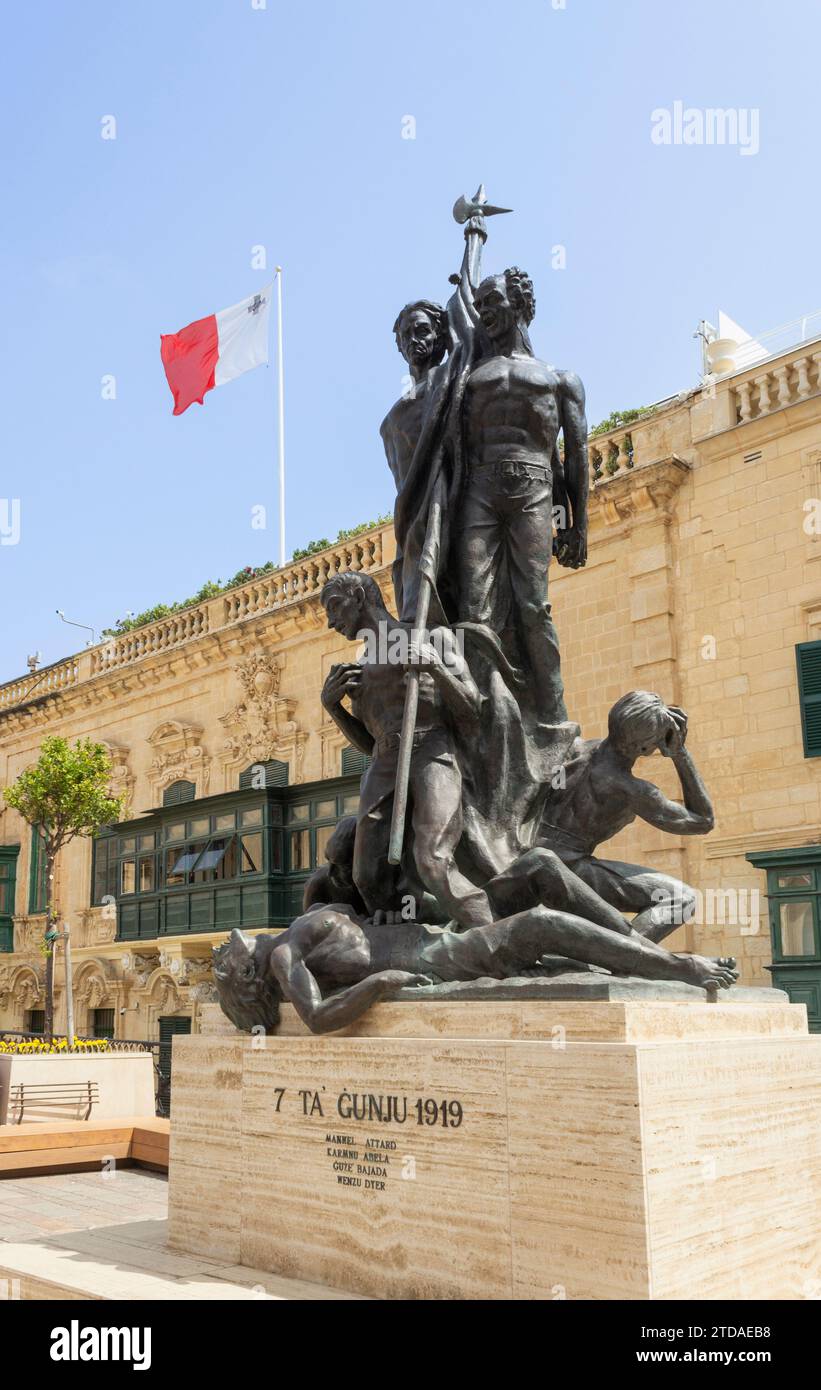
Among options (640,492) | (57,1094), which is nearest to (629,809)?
(57,1094)

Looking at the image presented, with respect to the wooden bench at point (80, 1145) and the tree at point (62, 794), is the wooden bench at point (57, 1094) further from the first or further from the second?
the tree at point (62, 794)

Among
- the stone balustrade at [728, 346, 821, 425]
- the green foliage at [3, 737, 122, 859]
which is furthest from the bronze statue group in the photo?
the green foliage at [3, 737, 122, 859]

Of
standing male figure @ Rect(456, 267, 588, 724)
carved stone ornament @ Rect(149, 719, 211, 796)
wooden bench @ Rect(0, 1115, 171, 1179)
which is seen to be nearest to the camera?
standing male figure @ Rect(456, 267, 588, 724)

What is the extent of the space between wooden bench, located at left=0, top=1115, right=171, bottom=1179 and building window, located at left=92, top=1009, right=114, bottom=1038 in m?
17.8

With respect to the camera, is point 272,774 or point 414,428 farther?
point 272,774

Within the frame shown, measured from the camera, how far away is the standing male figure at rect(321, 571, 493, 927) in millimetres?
5035

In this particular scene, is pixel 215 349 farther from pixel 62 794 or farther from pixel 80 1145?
pixel 80 1145

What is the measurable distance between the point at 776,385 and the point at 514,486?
13.7m

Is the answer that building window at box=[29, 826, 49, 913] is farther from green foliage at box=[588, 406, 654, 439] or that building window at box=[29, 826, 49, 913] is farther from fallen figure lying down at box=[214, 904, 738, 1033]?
fallen figure lying down at box=[214, 904, 738, 1033]

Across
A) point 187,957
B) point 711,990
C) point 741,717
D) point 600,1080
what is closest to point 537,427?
point 711,990

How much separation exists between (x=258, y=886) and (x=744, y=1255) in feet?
67.8

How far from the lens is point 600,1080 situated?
3787mm

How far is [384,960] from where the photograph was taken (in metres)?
4.96

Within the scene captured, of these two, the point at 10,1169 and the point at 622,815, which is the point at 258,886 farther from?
the point at 622,815
